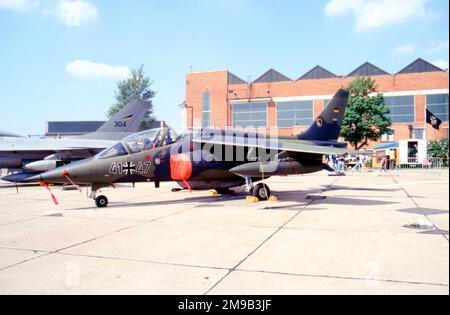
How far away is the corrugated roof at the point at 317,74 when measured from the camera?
5427cm

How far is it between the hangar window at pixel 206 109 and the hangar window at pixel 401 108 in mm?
28552

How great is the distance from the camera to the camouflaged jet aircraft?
9109mm

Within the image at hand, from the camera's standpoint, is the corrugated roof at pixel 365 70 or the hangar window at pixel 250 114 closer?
the corrugated roof at pixel 365 70

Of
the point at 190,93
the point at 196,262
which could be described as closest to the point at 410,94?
the point at 190,93

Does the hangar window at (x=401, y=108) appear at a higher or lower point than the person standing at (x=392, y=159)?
higher

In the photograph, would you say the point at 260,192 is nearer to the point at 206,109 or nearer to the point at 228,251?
the point at 228,251

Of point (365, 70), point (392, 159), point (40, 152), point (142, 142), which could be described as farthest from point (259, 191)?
point (365, 70)

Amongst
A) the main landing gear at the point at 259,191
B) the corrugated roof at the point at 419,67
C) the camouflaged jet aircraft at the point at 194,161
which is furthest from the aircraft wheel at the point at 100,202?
the corrugated roof at the point at 419,67

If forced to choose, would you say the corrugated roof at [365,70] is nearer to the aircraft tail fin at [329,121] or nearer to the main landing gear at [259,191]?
the aircraft tail fin at [329,121]

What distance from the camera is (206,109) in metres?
58.5

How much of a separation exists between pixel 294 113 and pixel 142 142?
47.8 metres

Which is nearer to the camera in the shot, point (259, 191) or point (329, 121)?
point (259, 191)

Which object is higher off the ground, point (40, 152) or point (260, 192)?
point (40, 152)
